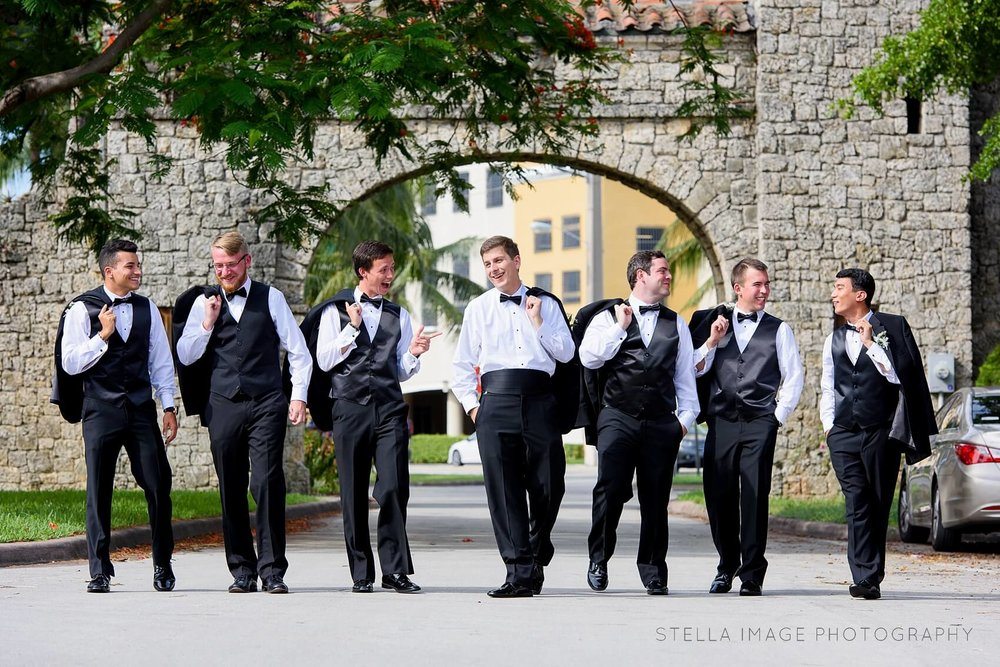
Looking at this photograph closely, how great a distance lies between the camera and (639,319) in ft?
29.0

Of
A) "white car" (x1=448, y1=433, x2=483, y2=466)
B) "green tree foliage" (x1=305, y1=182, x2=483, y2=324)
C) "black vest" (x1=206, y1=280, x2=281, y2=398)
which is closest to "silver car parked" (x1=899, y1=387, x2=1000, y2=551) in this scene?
"black vest" (x1=206, y1=280, x2=281, y2=398)

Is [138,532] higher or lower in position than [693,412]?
lower

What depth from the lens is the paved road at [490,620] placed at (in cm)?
632

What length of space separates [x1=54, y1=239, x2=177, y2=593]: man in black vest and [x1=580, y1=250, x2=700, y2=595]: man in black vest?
2351 millimetres

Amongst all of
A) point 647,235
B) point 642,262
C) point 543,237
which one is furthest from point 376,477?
point 543,237

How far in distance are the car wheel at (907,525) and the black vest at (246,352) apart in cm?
753

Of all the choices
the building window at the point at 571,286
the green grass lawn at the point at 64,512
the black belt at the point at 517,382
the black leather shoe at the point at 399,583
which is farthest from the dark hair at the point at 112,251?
the building window at the point at 571,286

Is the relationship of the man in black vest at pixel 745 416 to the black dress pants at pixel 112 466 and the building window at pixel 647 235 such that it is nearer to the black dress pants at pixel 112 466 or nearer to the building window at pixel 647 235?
the black dress pants at pixel 112 466

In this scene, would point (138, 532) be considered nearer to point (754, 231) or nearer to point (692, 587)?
point (692, 587)

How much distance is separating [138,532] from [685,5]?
36.6 feet

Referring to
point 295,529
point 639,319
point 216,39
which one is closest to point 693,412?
point 639,319

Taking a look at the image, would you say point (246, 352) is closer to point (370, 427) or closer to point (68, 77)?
point (370, 427)

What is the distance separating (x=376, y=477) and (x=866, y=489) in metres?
2.69

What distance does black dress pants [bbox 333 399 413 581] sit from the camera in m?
8.62
